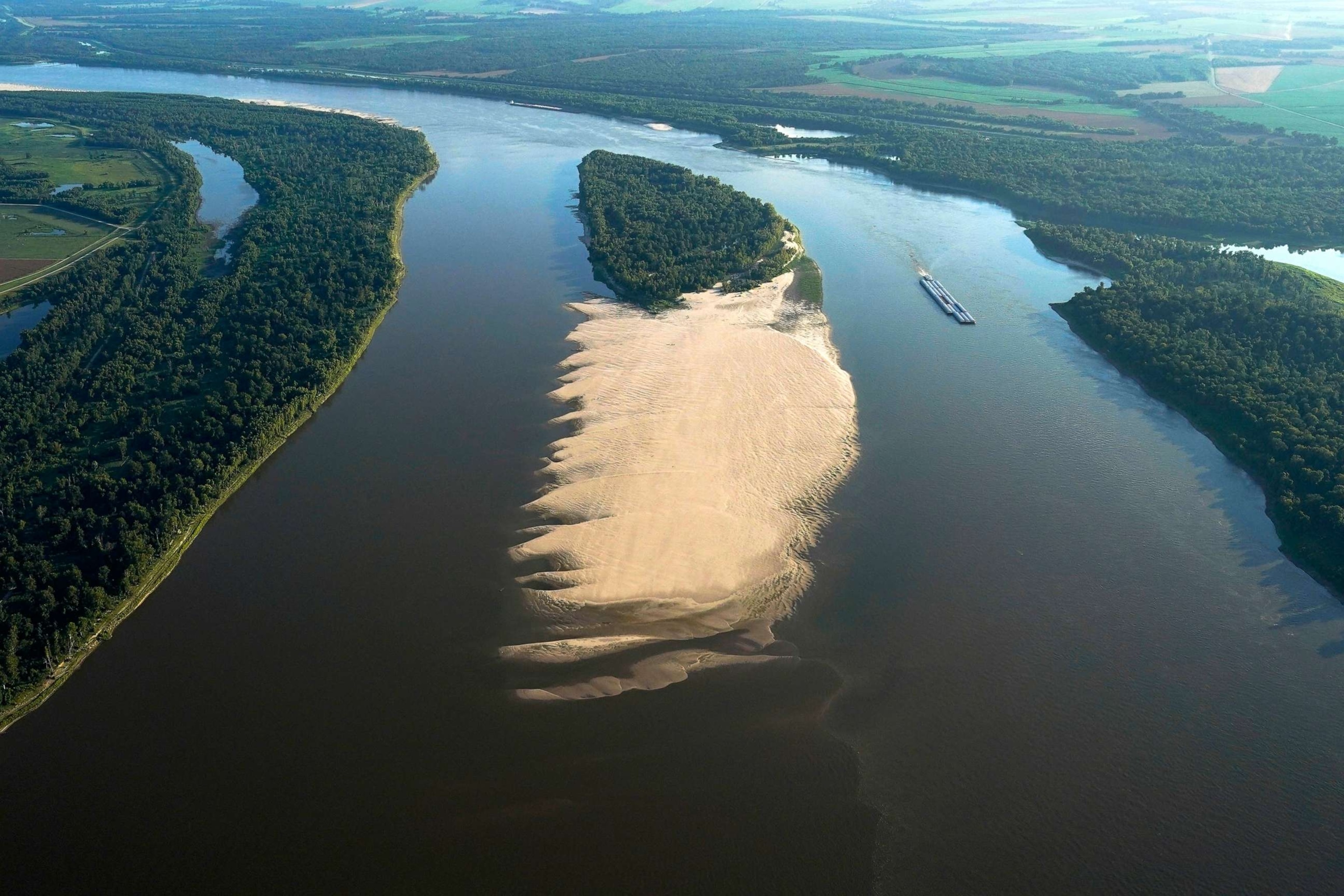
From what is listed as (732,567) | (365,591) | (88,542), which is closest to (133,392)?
(88,542)

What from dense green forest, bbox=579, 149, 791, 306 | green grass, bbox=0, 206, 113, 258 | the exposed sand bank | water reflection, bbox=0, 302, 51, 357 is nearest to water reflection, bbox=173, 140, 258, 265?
green grass, bbox=0, 206, 113, 258

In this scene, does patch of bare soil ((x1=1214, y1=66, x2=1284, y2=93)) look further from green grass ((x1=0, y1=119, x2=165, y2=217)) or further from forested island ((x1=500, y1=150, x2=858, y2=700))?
green grass ((x1=0, y1=119, x2=165, y2=217))

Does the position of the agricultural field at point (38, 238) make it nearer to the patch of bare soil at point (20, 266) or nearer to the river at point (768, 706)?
the patch of bare soil at point (20, 266)

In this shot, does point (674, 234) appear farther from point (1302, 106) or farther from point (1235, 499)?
point (1302, 106)

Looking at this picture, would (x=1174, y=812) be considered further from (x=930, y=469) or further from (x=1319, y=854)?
(x=930, y=469)

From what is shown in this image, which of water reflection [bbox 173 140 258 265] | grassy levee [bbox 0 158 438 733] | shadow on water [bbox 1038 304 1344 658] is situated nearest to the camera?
grassy levee [bbox 0 158 438 733]

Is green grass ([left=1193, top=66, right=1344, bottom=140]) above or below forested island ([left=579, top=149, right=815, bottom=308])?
above
